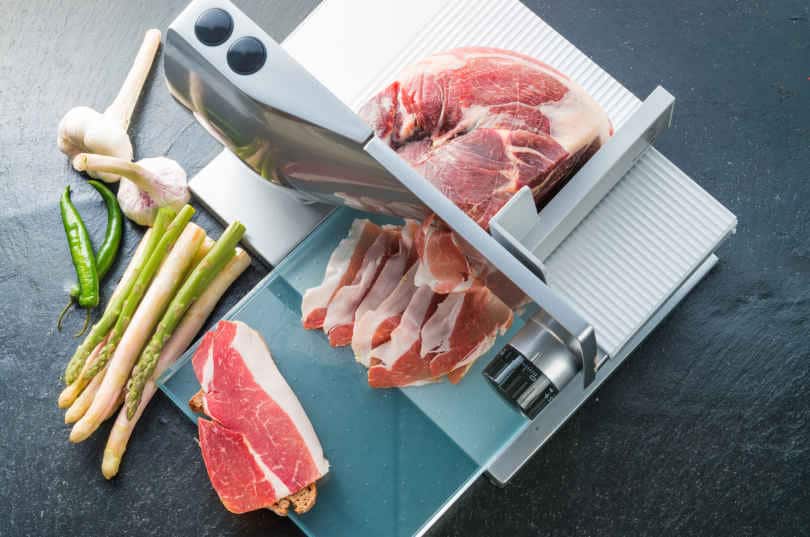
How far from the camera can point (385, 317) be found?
179 centimetres

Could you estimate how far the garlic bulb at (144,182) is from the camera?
1955 mm

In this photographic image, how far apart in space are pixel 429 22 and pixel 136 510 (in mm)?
1050

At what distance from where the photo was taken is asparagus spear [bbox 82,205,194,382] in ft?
6.42

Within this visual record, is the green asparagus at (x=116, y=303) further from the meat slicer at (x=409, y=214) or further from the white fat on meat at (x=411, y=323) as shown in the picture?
the white fat on meat at (x=411, y=323)

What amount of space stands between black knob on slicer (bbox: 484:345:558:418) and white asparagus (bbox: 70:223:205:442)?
2.24 feet

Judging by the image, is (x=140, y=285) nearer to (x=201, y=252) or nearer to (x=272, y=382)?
(x=201, y=252)

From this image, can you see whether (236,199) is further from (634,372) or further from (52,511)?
(634,372)

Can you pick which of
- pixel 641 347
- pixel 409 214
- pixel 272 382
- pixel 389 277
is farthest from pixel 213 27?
pixel 641 347

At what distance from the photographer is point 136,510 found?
1991 mm

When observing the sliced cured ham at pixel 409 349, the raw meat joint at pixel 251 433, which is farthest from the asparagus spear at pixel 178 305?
the sliced cured ham at pixel 409 349

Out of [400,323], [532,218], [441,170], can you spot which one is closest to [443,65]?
[441,170]

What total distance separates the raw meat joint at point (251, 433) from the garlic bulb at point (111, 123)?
47 cm

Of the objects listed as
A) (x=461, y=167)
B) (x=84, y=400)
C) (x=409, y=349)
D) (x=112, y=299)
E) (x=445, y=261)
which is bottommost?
(x=84, y=400)

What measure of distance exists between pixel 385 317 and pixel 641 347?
52 centimetres
